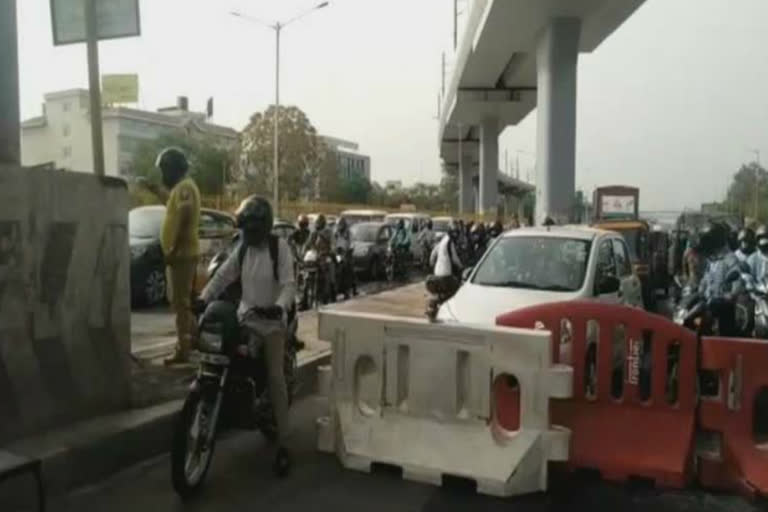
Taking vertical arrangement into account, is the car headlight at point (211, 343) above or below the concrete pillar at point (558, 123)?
below

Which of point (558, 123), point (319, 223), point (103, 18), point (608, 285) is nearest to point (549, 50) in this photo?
point (558, 123)

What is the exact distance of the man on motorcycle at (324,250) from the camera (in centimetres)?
1517

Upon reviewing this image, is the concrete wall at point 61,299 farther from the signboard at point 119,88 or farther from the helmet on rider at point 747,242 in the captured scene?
the helmet on rider at point 747,242

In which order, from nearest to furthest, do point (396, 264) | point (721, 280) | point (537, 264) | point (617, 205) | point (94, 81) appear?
1. point (94, 81)
2. point (721, 280)
3. point (537, 264)
4. point (396, 264)
5. point (617, 205)

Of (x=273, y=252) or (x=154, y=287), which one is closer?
(x=273, y=252)

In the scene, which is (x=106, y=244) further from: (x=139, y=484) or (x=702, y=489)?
(x=702, y=489)

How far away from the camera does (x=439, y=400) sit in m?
5.16

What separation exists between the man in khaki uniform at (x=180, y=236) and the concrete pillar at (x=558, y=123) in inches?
764

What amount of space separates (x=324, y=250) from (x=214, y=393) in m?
10.4

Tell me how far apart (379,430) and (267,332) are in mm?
942

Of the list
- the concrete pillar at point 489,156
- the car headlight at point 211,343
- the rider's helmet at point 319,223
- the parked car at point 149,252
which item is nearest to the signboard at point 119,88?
the car headlight at point 211,343

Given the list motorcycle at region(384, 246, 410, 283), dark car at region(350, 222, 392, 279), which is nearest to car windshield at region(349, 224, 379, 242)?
dark car at region(350, 222, 392, 279)

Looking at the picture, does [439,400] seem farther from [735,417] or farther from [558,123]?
[558,123]

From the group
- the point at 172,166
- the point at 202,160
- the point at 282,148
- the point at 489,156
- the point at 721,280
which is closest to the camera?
the point at 172,166
